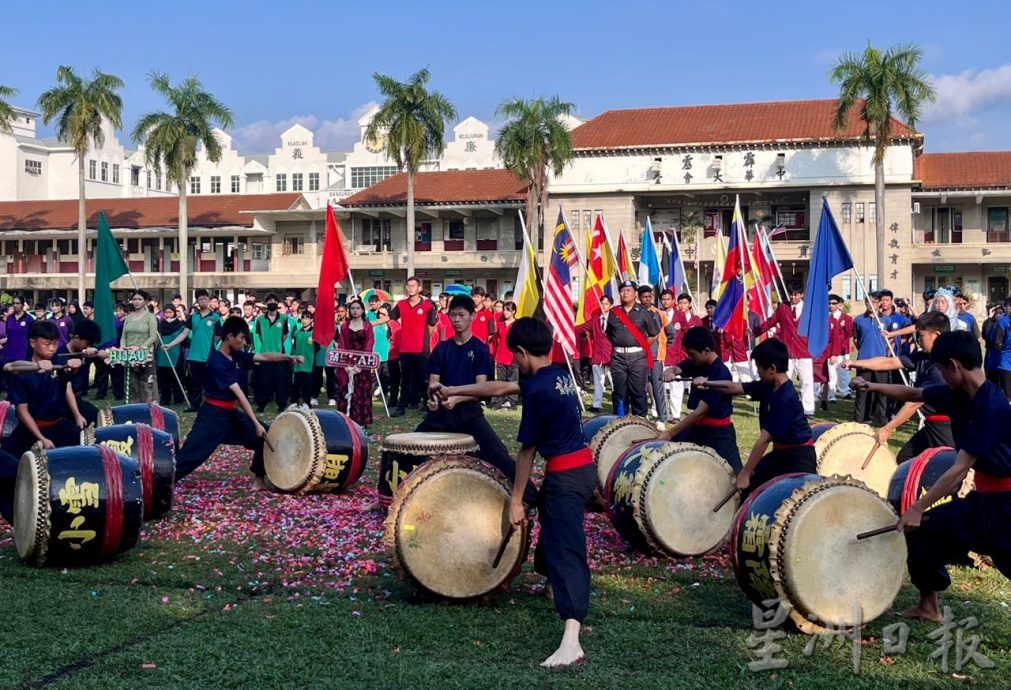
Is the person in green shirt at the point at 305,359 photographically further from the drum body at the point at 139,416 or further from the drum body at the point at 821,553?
the drum body at the point at 821,553

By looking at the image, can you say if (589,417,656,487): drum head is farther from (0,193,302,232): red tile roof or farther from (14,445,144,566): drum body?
(0,193,302,232): red tile roof

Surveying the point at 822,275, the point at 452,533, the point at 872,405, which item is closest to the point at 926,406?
the point at 452,533

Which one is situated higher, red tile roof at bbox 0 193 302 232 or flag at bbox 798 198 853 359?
red tile roof at bbox 0 193 302 232

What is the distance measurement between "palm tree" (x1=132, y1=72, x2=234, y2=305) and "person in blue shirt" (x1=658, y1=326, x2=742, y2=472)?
3825 cm

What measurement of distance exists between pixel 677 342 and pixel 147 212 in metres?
46.7

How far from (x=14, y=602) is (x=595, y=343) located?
37.4 feet

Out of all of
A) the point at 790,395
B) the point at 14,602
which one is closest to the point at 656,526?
the point at 790,395

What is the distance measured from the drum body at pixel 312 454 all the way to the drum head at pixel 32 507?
291cm

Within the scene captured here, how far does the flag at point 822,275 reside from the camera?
42.6ft

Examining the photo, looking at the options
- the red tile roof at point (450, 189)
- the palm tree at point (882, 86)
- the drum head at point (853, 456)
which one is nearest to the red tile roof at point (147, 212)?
the red tile roof at point (450, 189)

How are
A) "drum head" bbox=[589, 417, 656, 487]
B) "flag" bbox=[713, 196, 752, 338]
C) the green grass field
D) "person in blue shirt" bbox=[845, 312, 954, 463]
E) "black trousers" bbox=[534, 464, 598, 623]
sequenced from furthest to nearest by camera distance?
"flag" bbox=[713, 196, 752, 338] < "drum head" bbox=[589, 417, 656, 487] < "person in blue shirt" bbox=[845, 312, 954, 463] < "black trousers" bbox=[534, 464, 598, 623] < the green grass field

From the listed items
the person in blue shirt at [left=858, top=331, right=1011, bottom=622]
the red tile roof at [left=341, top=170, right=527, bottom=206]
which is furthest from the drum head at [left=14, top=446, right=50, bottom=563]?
the red tile roof at [left=341, top=170, right=527, bottom=206]

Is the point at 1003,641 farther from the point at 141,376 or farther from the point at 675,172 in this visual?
the point at 675,172

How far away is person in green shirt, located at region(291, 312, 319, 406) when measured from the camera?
17766 mm
